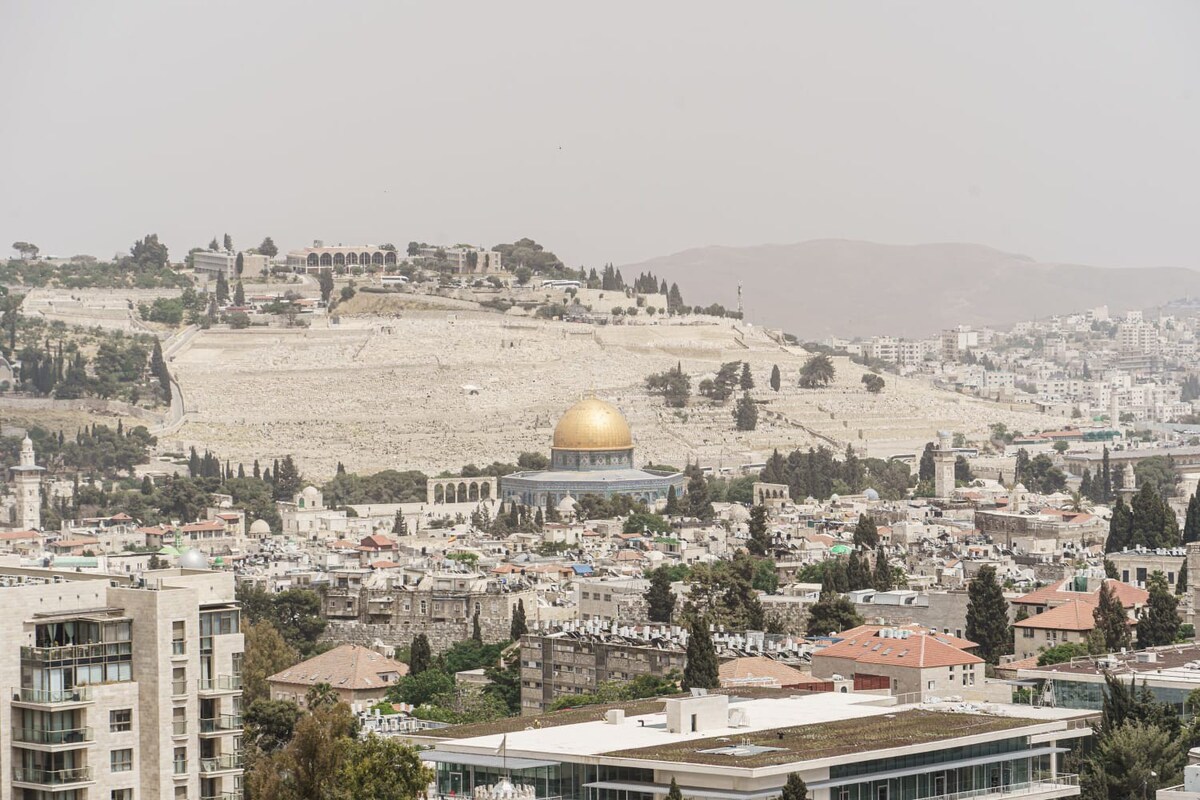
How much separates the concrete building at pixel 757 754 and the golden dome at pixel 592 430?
64212mm

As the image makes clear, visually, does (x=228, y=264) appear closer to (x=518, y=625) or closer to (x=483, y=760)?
(x=518, y=625)

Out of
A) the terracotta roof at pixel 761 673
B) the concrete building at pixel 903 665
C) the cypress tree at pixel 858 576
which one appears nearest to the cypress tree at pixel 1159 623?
the concrete building at pixel 903 665

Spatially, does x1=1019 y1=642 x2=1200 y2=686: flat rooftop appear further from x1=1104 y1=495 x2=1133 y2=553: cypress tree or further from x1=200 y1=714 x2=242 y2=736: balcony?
x1=1104 y1=495 x2=1133 y2=553: cypress tree

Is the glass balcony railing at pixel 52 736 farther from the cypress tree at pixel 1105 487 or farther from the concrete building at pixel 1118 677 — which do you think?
the cypress tree at pixel 1105 487

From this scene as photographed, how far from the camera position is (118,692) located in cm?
2792

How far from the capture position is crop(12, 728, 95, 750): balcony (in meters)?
27.4

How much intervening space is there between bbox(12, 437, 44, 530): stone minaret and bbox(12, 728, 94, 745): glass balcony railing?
67510 mm

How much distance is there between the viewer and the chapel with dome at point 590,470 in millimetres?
99750

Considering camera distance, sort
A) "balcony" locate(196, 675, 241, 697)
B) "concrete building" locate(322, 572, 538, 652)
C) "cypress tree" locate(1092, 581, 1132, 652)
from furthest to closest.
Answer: "concrete building" locate(322, 572, 538, 652) → "cypress tree" locate(1092, 581, 1132, 652) → "balcony" locate(196, 675, 241, 697)

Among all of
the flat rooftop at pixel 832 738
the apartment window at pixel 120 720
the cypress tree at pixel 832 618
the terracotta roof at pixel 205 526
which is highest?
the apartment window at pixel 120 720

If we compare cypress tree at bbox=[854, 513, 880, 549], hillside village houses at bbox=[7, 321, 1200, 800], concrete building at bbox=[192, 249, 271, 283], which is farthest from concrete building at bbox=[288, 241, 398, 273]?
cypress tree at bbox=[854, 513, 880, 549]

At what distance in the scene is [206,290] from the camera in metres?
142

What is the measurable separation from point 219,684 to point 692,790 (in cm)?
629

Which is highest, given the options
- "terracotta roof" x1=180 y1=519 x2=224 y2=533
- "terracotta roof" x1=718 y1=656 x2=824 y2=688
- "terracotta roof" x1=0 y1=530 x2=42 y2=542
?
"terracotta roof" x1=718 y1=656 x2=824 y2=688
